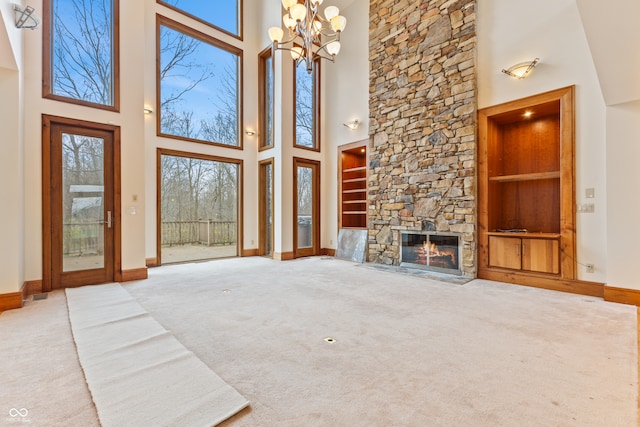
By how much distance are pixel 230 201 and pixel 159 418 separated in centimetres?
630

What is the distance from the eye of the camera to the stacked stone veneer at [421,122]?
5031mm

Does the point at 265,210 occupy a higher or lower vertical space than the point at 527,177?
lower

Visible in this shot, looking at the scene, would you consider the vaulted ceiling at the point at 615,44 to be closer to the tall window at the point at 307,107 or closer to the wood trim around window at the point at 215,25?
the tall window at the point at 307,107

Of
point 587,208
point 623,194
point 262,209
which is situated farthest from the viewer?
point 262,209

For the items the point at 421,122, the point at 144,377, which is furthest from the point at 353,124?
the point at 144,377

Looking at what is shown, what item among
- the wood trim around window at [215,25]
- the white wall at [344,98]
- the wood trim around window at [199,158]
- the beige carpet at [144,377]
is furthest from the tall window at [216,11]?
the beige carpet at [144,377]

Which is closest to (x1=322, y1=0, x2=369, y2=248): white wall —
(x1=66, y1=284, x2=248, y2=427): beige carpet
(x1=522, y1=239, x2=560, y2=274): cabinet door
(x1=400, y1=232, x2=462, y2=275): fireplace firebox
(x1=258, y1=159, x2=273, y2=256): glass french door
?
(x1=258, y1=159, x2=273, y2=256): glass french door

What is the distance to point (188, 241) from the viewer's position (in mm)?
8211

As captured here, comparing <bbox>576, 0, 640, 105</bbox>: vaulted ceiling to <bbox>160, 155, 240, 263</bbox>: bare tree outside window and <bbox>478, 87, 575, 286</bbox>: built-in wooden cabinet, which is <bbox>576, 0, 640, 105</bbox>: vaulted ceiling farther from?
<bbox>160, 155, 240, 263</bbox>: bare tree outside window

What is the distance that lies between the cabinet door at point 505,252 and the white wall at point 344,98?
350 cm

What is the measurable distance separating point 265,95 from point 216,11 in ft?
6.85

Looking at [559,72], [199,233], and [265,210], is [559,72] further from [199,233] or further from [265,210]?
[199,233]

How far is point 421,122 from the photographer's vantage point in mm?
5633

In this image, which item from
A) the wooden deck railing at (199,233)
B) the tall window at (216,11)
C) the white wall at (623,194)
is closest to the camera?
the white wall at (623,194)
